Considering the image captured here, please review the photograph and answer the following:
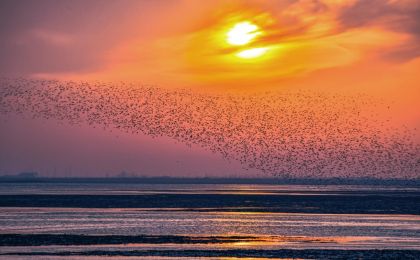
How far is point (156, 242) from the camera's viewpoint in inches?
1982

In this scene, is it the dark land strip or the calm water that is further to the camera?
the calm water

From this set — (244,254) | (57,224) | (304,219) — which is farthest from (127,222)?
(244,254)

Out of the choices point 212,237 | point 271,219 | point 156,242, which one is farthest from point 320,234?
point 271,219

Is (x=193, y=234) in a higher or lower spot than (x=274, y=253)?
higher

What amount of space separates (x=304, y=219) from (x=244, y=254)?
1264 inches

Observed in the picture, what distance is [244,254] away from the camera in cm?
4384

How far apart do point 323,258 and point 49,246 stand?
16.8 m

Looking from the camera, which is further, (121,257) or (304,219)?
(304,219)

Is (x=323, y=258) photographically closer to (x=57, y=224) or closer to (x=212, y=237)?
(x=212, y=237)

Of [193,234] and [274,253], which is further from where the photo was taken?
[193,234]

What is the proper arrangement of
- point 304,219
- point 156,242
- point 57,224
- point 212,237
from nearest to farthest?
point 156,242 → point 212,237 → point 57,224 → point 304,219

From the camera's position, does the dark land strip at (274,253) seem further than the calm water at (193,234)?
No

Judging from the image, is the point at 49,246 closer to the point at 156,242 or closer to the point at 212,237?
the point at 156,242

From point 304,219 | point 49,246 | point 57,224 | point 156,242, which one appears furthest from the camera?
point 304,219
